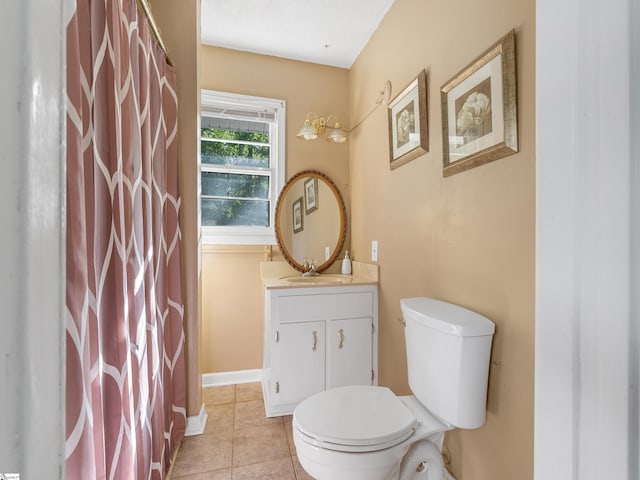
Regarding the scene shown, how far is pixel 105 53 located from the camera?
0.83 meters

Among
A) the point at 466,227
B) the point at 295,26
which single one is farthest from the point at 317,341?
A: the point at 295,26

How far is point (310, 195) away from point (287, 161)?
1.07 feet

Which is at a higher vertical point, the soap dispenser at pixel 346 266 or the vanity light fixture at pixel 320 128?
the vanity light fixture at pixel 320 128

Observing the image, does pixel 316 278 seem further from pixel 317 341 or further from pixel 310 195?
pixel 310 195

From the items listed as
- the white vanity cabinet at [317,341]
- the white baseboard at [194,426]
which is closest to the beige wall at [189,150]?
the white baseboard at [194,426]

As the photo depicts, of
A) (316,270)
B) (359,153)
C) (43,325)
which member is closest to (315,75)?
(359,153)

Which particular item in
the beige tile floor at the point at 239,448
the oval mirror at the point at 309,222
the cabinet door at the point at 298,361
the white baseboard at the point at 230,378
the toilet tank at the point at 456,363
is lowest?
the beige tile floor at the point at 239,448

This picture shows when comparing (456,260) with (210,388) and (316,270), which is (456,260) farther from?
(210,388)

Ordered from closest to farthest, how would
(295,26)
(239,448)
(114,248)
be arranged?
1. (114,248)
2. (239,448)
3. (295,26)

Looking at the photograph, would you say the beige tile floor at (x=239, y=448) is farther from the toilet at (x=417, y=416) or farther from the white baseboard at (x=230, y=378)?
the toilet at (x=417, y=416)

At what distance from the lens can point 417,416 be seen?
45.6 inches

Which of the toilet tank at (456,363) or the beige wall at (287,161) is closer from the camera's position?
the toilet tank at (456,363)

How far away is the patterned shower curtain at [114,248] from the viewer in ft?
2.20

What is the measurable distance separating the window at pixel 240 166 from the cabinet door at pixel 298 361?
806 millimetres
